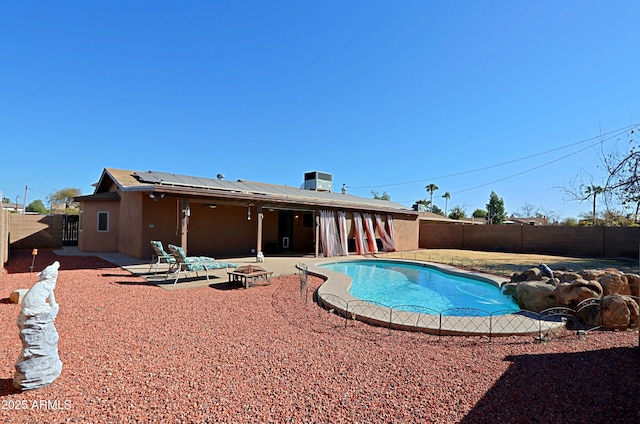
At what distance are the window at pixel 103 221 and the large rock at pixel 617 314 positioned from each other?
1680 cm

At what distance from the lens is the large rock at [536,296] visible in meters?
6.05

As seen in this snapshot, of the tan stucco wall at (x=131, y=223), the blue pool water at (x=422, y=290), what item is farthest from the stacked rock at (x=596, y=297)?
the tan stucco wall at (x=131, y=223)

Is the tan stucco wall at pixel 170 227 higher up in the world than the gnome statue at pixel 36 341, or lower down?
higher up

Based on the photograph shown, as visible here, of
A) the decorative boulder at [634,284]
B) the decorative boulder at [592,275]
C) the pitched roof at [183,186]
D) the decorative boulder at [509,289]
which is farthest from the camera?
the pitched roof at [183,186]

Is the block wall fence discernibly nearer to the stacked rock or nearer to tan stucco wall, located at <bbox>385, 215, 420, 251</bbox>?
tan stucco wall, located at <bbox>385, 215, 420, 251</bbox>

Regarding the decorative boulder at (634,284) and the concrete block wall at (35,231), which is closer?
the decorative boulder at (634,284)

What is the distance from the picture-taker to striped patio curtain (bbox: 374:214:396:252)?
17.9m

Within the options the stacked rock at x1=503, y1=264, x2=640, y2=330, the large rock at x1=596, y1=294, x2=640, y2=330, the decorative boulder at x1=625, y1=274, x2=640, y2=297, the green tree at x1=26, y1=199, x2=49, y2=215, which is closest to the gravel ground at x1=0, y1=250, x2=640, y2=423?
the large rock at x1=596, y1=294, x2=640, y2=330

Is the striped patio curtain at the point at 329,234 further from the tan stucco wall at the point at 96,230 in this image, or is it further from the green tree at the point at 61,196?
the green tree at the point at 61,196

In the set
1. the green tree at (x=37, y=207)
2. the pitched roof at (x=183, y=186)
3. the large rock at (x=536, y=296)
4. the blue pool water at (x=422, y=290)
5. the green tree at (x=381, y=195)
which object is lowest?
the blue pool water at (x=422, y=290)

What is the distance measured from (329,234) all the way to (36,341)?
41.7 ft

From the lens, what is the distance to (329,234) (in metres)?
15.1

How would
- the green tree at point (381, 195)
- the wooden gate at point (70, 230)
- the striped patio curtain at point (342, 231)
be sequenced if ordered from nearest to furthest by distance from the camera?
the striped patio curtain at point (342, 231) < the wooden gate at point (70, 230) < the green tree at point (381, 195)

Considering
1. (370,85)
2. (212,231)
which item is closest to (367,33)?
(370,85)
